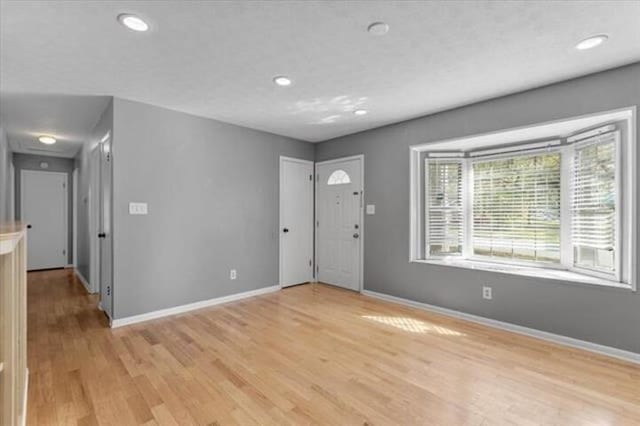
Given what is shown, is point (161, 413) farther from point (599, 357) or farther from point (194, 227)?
point (599, 357)

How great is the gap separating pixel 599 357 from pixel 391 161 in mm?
2968

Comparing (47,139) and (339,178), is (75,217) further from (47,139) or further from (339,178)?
(339,178)

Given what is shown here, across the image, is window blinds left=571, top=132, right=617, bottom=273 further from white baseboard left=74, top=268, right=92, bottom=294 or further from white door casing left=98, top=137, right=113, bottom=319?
white baseboard left=74, top=268, right=92, bottom=294

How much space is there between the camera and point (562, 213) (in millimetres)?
3291

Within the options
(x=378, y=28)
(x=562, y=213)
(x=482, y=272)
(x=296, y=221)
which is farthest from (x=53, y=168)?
(x=562, y=213)

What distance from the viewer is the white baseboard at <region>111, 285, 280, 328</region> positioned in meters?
3.36

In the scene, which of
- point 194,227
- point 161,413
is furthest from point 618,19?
point 194,227

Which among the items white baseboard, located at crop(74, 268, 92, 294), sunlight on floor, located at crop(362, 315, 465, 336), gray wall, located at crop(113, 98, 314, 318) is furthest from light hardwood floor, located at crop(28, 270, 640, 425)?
white baseboard, located at crop(74, 268, 92, 294)

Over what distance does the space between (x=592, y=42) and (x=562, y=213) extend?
5.84 ft

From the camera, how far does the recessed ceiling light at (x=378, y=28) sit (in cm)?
200

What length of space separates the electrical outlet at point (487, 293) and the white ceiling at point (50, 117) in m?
4.72

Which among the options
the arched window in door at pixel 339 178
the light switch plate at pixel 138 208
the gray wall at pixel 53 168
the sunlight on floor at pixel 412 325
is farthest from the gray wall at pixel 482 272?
the gray wall at pixel 53 168

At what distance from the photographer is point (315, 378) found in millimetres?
2287

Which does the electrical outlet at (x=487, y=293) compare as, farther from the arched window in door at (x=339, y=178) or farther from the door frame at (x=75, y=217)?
the door frame at (x=75, y=217)
